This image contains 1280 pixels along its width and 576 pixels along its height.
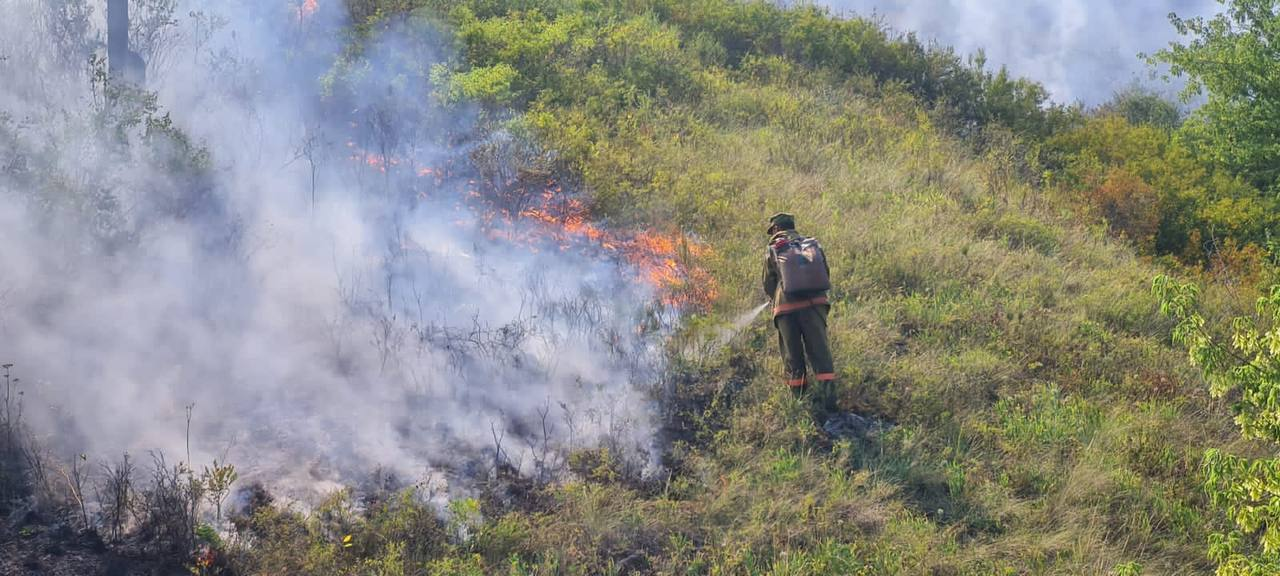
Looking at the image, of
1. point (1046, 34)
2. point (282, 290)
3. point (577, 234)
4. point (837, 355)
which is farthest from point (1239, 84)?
point (1046, 34)

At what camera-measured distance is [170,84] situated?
32.0 ft

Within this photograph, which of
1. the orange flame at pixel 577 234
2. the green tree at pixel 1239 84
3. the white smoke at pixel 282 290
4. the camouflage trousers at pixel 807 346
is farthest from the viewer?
the green tree at pixel 1239 84

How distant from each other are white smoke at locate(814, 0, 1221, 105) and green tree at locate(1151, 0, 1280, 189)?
13.9m

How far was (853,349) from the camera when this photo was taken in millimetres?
7453

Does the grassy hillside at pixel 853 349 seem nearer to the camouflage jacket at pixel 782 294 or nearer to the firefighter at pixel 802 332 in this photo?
the firefighter at pixel 802 332

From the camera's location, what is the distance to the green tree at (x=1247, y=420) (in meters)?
4.38

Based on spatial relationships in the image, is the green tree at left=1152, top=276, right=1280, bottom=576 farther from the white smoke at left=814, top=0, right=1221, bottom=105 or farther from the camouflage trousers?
the white smoke at left=814, top=0, right=1221, bottom=105

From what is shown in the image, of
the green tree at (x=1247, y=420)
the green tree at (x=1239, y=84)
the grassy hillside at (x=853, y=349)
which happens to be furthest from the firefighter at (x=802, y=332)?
the green tree at (x=1239, y=84)

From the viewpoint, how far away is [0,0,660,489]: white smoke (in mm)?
6047

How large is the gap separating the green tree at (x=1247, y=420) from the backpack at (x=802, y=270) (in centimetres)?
225

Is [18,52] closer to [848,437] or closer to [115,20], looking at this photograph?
[115,20]

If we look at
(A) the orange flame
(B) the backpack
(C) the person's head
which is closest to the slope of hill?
(A) the orange flame

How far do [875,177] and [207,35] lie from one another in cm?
762

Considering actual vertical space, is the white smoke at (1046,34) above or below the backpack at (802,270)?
above
